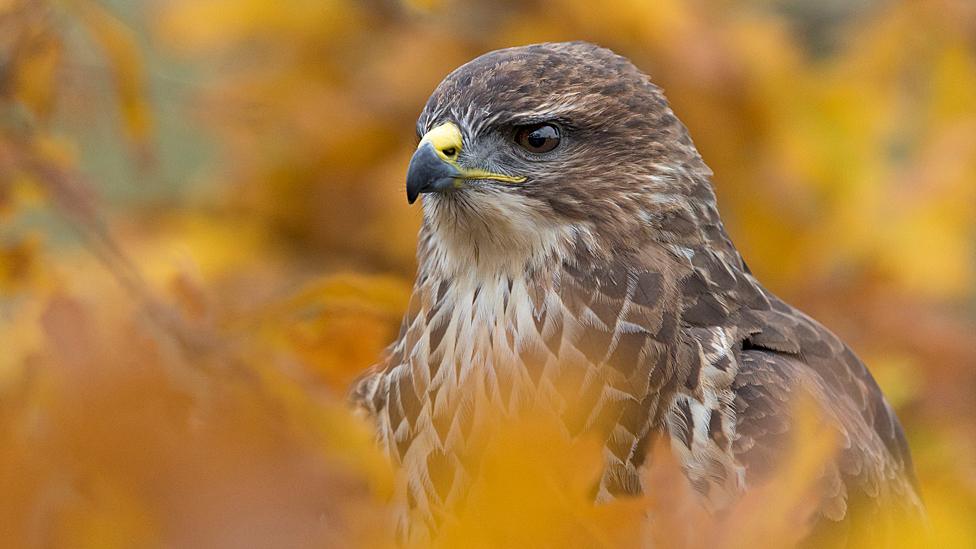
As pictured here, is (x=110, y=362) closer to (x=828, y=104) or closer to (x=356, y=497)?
(x=356, y=497)

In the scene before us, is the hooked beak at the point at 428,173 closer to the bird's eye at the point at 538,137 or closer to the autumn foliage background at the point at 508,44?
the bird's eye at the point at 538,137

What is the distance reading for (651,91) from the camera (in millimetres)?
3324

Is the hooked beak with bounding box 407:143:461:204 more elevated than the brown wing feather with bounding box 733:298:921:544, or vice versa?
the hooked beak with bounding box 407:143:461:204

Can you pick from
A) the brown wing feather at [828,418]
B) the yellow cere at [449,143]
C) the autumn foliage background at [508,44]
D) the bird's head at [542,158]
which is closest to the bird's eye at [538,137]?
the bird's head at [542,158]

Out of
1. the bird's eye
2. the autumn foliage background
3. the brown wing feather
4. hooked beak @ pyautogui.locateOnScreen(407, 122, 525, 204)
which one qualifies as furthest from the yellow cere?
the brown wing feather

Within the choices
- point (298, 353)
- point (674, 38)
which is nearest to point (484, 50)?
point (674, 38)

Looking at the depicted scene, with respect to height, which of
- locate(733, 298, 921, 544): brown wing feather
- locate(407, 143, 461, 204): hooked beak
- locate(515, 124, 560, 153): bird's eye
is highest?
locate(515, 124, 560, 153): bird's eye

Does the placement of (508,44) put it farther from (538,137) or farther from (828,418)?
(828,418)

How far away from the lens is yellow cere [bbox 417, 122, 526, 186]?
2.97m

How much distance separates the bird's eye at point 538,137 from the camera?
311cm

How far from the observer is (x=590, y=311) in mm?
2994

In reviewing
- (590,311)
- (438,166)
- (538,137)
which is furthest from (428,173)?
(590,311)

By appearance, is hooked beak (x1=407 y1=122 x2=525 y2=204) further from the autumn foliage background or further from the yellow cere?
the autumn foliage background

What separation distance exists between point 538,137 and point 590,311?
0.47 m
